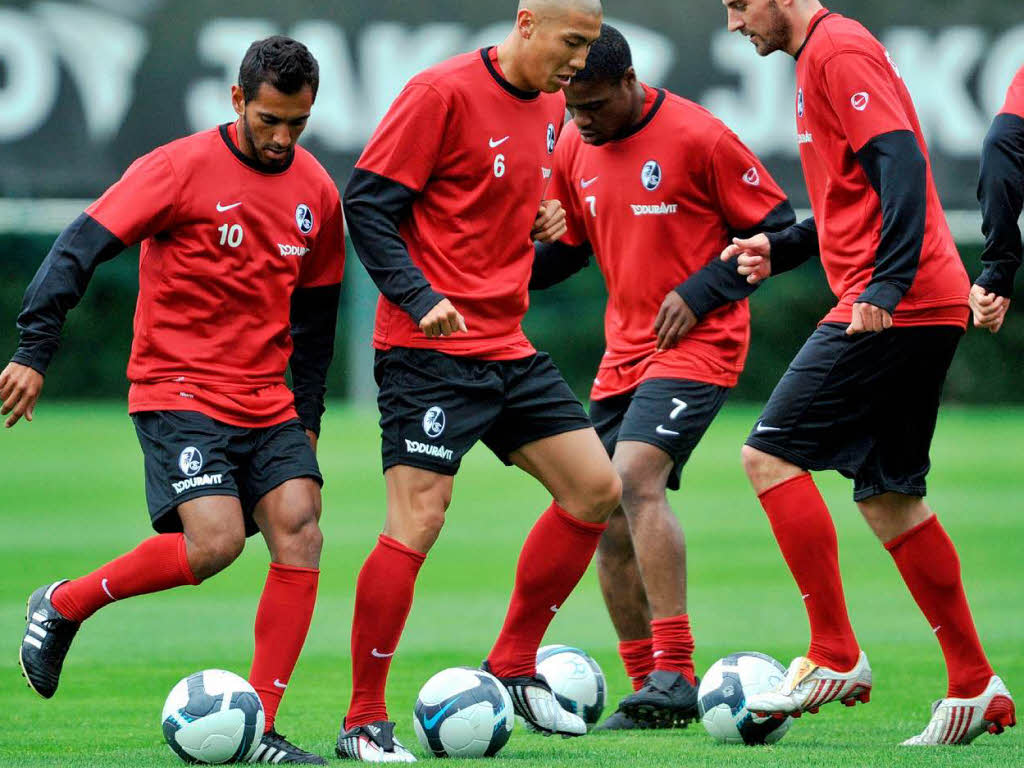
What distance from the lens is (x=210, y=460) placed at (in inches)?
227

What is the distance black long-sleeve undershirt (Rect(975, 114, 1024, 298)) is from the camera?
5688 mm

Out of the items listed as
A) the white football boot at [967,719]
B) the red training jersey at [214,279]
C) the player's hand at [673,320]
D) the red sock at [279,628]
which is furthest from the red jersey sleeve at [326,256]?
the white football boot at [967,719]

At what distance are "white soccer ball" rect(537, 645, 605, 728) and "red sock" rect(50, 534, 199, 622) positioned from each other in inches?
56.5

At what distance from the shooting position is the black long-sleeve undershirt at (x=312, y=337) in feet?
20.6

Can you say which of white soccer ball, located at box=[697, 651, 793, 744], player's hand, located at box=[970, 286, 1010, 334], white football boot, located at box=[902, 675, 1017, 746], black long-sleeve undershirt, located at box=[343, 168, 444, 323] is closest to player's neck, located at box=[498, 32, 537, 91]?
black long-sleeve undershirt, located at box=[343, 168, 444, 323]

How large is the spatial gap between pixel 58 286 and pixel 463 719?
75.0 inches

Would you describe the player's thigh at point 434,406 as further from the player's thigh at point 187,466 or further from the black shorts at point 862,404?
the black shorts at point 862,404

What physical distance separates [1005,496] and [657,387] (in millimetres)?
11490

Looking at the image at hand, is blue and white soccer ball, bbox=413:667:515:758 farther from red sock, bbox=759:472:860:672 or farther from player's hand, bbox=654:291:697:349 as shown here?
player's hand, bbox=654:291:697:349

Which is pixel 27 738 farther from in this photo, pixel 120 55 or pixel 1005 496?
pixel 120 55

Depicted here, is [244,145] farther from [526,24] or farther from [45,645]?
[45,645]

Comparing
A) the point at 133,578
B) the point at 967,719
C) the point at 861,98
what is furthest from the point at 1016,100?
the point at 133,578

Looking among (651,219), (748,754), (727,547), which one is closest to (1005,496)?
(727,547)

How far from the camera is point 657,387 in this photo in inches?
269
